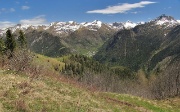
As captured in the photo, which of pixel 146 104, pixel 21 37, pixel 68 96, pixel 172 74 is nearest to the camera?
pixel 68 96

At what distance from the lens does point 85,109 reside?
2645 centimetres

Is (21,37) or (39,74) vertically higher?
(21,37)

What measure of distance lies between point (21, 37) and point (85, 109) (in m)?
134

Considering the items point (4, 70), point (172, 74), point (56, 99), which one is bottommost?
point (172, 74)

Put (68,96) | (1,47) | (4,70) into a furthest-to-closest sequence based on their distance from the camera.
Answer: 1. (1,47)
2. (4,70)
3. (68,96)

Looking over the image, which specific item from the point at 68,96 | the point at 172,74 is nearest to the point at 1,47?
the point at 172,74

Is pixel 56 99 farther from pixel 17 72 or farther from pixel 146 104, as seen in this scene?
pixel 146 104

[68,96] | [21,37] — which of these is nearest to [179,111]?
[68,96]

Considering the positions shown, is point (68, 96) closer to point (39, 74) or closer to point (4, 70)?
point (39, 74)

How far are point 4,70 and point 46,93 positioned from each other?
27.4ft

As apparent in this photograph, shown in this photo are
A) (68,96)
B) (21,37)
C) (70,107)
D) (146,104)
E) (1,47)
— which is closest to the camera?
(70,107)

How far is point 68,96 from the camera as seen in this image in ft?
94.9

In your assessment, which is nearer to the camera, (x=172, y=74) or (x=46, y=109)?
(x=46, y=109)

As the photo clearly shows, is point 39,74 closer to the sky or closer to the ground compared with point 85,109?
closer to the sky
